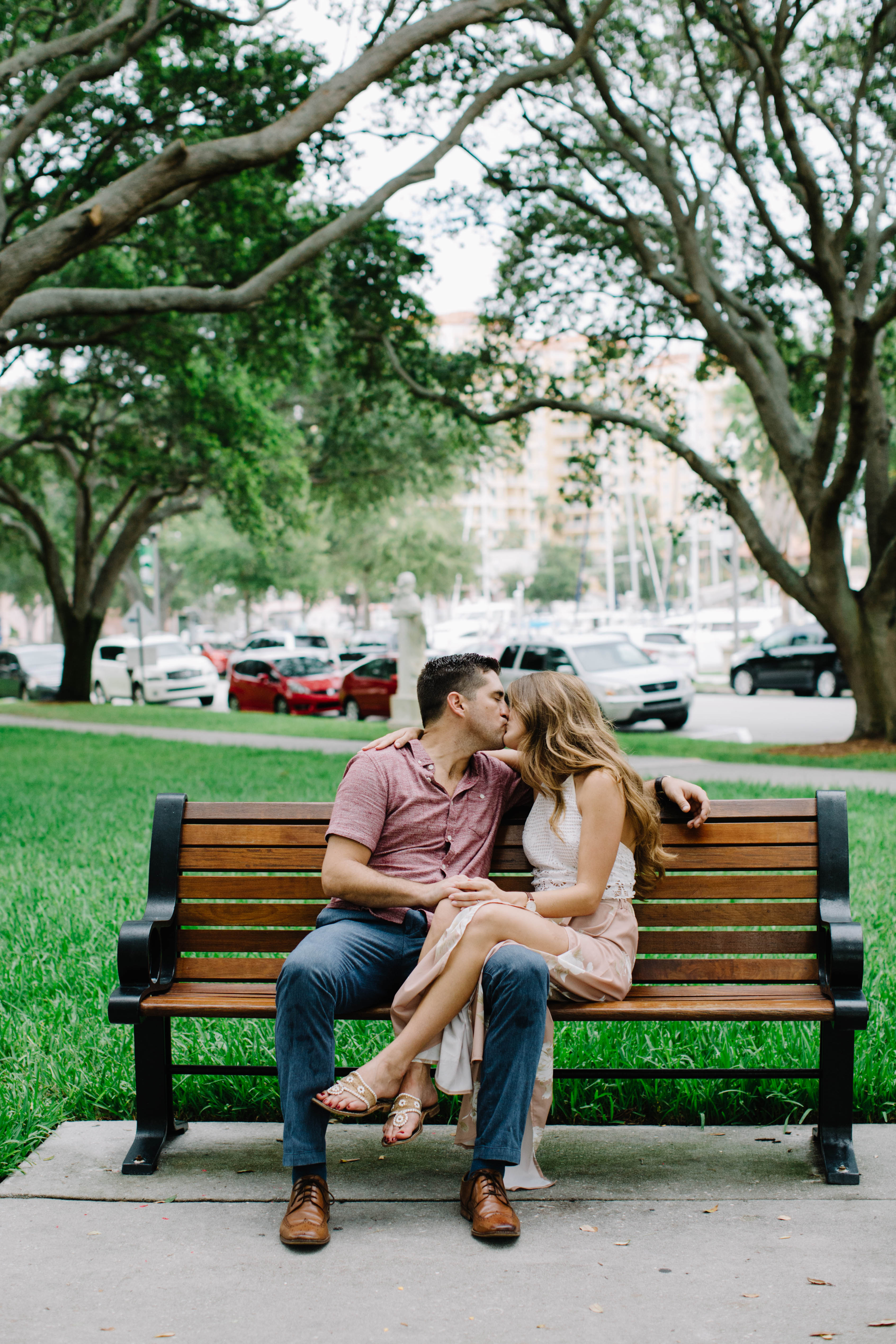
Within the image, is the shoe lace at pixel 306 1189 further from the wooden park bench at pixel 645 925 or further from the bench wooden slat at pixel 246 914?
the bench wooden slat at pixel 246 914

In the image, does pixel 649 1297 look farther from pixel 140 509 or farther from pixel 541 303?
pixel 140 509

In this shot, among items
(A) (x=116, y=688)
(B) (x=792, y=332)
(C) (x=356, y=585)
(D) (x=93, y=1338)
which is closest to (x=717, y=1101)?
(D) (x=93, y=1338)

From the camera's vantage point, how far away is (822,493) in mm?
15078

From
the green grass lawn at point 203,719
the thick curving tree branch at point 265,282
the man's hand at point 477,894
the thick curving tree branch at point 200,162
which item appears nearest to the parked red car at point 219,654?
the green grass lawn at point 203,719

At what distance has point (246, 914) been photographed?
371cm

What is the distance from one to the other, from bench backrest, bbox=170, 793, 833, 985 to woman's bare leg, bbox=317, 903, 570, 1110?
535 millimetres

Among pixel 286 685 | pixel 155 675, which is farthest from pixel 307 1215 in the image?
pixel 155 675

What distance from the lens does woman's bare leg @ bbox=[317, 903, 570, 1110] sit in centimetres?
317

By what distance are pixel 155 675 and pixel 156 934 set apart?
27.7m

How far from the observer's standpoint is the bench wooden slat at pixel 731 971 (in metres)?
3.58

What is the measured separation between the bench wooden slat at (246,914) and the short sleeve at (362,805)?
334mm

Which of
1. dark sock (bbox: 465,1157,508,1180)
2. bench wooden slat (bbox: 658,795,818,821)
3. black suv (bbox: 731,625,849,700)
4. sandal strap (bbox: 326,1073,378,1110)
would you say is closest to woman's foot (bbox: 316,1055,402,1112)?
sandal strap (bbox: 326,1073,378,1110)

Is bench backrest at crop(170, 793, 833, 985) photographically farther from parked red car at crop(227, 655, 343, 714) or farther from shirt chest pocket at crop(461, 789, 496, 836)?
parked red car at crop(227, 655, 343, 714)

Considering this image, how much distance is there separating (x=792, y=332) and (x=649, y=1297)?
1724 centimetres
